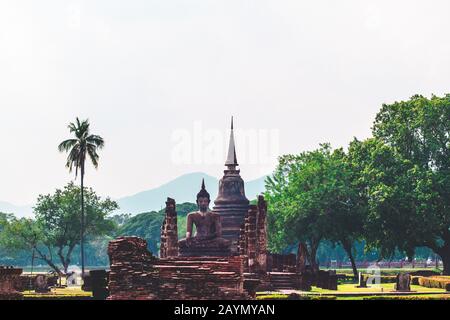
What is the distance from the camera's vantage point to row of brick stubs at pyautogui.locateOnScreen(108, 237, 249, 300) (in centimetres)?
3856

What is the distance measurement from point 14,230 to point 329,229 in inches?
1469

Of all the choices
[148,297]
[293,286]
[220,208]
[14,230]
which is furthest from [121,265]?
[14,230]

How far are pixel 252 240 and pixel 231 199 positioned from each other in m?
30.0

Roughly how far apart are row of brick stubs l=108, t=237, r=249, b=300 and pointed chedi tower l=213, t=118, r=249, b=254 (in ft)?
156

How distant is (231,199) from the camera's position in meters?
91.7

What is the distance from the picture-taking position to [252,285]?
43.0 m

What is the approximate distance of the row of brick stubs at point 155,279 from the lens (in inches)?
1518

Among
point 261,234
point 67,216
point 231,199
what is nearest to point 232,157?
point 231,199

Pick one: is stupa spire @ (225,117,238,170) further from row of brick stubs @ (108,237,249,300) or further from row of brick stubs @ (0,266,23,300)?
row of brick stubs @ (108,237,249,300)

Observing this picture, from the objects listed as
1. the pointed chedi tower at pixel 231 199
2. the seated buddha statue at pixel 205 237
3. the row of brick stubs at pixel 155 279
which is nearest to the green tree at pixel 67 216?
the pointed chedi tower at pixel 231 199

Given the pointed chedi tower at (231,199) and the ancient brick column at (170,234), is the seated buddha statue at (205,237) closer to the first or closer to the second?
the ancient brick column at (170,234)

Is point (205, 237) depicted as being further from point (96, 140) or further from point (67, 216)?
point (67, 216)

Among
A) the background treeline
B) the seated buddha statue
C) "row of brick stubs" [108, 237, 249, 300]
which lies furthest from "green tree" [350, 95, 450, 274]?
"row of brick stubs" [108, 237, 249, 300]

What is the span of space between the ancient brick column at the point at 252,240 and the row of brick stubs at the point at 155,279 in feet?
69.3
